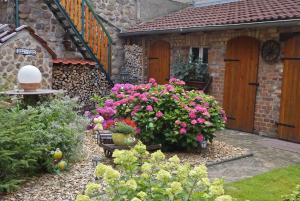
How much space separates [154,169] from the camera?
2.52 meters

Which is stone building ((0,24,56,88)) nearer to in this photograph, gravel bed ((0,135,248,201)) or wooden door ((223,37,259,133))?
gravel bed ((0,135,248,201))

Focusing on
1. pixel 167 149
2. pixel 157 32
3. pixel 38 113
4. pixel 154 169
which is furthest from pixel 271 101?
pixel 154 169

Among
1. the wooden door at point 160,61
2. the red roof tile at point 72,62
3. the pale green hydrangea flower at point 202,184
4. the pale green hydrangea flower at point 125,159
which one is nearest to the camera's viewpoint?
the pale green hydrangea flower at point 202,184

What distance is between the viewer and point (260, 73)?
8281 mm

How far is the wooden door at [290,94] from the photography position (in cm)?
746

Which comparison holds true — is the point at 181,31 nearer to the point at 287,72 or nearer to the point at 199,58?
the point at 199,58

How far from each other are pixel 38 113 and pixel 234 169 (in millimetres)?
3091

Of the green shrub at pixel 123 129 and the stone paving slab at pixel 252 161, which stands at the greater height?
the green shrub at pixel 123 129

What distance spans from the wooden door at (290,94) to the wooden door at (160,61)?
3970mm

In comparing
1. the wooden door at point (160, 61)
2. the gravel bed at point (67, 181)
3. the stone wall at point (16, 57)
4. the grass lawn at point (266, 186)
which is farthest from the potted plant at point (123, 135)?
the wooden door at point (160, 61)

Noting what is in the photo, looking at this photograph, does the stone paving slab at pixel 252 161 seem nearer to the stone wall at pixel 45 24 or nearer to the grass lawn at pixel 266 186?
the grass lawn at pixel 266 186

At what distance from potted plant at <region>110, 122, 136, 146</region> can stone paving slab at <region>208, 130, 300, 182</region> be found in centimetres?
130

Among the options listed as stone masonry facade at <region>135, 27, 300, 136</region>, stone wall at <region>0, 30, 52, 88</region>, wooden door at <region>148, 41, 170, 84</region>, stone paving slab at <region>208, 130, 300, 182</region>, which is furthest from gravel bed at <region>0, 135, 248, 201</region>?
wooden door at <region>148, 41, 170, 84</region>

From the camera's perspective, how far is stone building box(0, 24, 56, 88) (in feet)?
23.3
